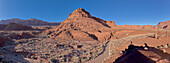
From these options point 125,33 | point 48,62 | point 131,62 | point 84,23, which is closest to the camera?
point 131,62

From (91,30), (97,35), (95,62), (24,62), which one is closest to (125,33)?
(97,35)

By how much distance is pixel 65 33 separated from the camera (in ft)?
77.0

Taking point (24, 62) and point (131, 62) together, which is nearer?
point (131, 62)

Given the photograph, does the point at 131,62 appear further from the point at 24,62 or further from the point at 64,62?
the point at 24,62

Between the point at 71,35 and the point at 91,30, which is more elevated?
the point at 91,30

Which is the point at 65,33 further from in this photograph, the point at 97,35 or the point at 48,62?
the point at 48,62

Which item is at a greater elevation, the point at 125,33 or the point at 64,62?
the point at 125,33

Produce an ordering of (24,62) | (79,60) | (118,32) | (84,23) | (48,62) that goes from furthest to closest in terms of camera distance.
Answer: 1. (84,23)
2. (118,32)
3. (79,60)
4. (48,62)
5. (24,62)

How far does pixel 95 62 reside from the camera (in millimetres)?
9930

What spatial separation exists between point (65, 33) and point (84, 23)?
9642mm

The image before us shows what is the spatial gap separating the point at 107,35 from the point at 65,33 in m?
11.9

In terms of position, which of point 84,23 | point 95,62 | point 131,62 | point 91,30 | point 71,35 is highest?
point 84,23

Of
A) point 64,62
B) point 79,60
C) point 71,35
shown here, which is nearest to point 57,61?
point 64,62

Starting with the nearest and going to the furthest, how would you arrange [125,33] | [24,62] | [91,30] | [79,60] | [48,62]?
[24,62] < [48,62] < [79,60] < [125,33] < [91,30]
